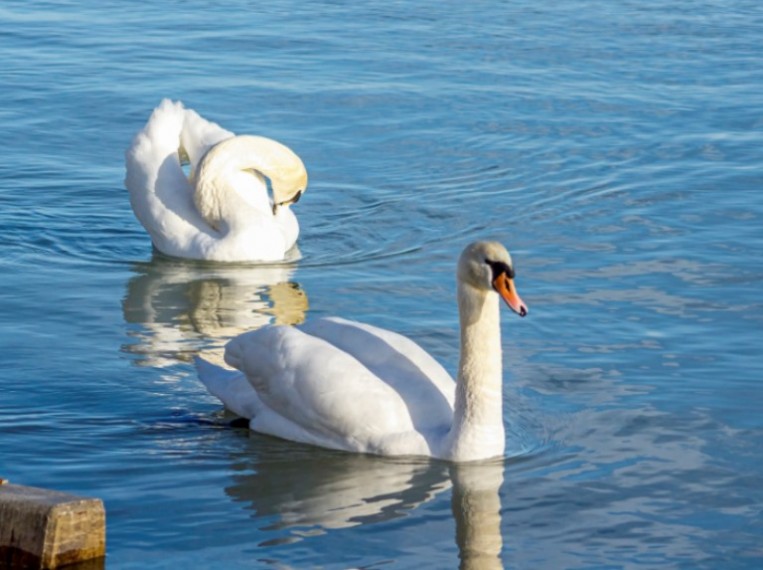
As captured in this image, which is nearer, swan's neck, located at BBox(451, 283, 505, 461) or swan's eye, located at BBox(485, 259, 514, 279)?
swan's eye, located at BBox(485, 259, 514, 279)

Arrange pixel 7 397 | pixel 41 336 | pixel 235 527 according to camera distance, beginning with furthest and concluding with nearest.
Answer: pixel 41 336
pixel 7 397
pixel 235 527

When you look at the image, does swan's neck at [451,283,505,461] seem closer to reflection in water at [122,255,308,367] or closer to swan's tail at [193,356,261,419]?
swan's tail at [193,356,261,419]

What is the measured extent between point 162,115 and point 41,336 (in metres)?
2.80

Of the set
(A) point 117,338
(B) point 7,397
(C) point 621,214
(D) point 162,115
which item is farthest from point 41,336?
(C) point 621,214

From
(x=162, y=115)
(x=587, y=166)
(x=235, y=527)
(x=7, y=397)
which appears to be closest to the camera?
(x=235, y=527)

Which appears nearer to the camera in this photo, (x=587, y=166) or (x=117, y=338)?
(x=117, y=338)

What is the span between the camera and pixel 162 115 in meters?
12.5

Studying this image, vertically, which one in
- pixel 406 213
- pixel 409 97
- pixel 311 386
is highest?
pixel 409 97

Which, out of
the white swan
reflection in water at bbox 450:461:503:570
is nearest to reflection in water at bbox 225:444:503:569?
reflection in water at bbox 450:461:503:570

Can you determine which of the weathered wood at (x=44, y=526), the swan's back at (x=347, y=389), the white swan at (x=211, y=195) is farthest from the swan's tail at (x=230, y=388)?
the white swan at (x=211, y=195)

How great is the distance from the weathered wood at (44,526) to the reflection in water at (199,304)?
2917mm

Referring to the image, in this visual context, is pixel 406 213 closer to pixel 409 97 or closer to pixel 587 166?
pixel 587 166

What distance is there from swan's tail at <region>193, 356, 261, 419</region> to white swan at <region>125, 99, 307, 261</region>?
290 cm

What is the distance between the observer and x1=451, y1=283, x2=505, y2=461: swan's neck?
26.7 feet
